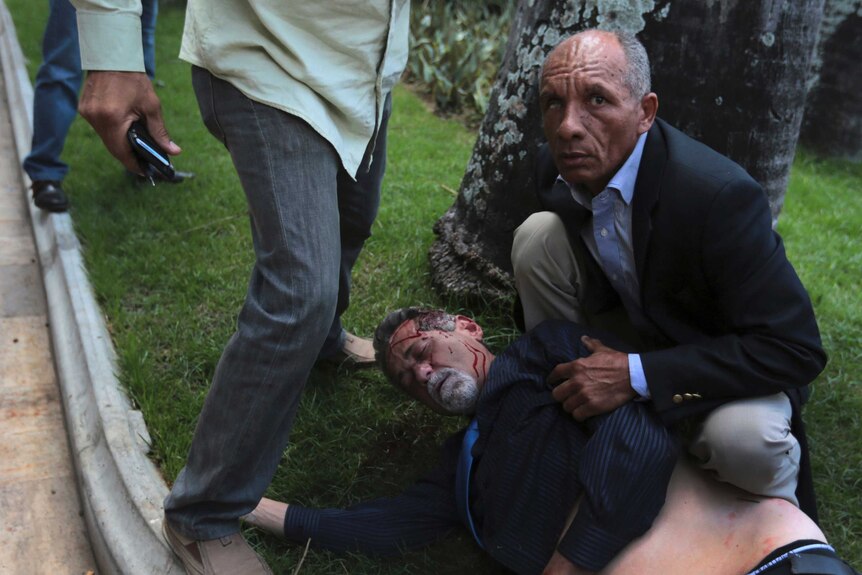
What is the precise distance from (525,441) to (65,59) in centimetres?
329

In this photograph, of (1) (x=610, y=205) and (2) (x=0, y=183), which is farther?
(2) (x=0, y=183)

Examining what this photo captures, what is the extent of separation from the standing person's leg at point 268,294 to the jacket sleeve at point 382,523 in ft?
1.18

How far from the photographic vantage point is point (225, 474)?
6.99 ft

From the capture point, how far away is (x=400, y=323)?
290 cm

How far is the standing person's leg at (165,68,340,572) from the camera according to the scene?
6.68 ft

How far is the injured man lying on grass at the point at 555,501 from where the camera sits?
2.13 meters

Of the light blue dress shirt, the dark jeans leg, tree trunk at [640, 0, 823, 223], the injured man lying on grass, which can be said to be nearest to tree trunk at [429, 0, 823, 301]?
tree trunk at [640, 0, 823, 223]

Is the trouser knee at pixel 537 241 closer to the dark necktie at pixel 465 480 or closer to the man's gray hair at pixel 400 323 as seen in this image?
the man's gray hair at pixel 400 323

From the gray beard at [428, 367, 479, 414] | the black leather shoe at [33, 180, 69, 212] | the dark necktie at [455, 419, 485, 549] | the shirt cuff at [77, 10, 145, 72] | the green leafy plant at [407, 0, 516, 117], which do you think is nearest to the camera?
the shirt cuff at [77, 10, 145, 72]

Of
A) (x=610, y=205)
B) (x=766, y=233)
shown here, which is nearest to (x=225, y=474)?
(x=610, y=205)

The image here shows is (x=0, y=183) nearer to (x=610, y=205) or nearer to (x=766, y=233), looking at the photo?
(x=610, y=205)

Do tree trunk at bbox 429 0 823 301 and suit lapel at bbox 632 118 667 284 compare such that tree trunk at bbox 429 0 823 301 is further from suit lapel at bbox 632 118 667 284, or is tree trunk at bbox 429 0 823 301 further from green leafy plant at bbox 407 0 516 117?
green leafy plant at bbox 407 0 516 117

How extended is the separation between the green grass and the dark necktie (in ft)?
0.43

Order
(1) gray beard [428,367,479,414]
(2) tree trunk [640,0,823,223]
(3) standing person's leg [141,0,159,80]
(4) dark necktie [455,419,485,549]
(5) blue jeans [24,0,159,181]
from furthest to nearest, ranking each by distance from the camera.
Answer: (3) standing person's leg [141,0,159,80] < (5) blue jeans [24,0,159,181] < (2) tree trunk [640,0,823,223] < (1) gray beard [428,367,479,414] < (4) dark necktie [455,419,485,549]
